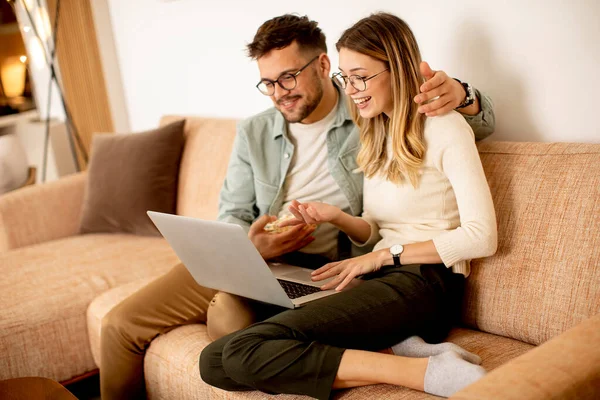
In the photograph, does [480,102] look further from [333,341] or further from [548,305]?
[333,341]

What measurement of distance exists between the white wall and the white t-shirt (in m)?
0.41

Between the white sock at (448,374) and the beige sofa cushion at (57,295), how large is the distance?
4.36 ft

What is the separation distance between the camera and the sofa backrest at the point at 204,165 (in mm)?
2621

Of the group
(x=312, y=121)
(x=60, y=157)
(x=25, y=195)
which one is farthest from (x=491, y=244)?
(x=60, y=157)

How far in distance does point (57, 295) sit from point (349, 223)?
108cm

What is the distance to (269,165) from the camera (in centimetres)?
212

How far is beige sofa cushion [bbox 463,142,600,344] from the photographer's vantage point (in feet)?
4.86

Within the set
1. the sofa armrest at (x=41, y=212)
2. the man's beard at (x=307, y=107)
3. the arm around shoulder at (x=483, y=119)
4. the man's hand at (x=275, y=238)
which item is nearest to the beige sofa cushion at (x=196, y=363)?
the man's hand at (x=275, y=238)

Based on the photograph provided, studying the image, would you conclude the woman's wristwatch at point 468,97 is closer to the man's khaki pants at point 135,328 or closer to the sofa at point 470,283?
the sofa at point 470,283

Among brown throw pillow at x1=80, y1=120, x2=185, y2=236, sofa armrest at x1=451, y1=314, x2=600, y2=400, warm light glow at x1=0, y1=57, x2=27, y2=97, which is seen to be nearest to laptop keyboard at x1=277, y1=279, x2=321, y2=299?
sofa armrest at x1=451, y1=314, x2=600, y2=400

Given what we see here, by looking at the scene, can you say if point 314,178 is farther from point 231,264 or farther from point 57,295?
point 57,295

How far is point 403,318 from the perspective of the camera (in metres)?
1.53

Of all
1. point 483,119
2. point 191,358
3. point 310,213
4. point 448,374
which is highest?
point 483,119

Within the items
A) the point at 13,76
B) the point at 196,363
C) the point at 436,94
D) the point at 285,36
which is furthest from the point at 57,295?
the point at 13,76
